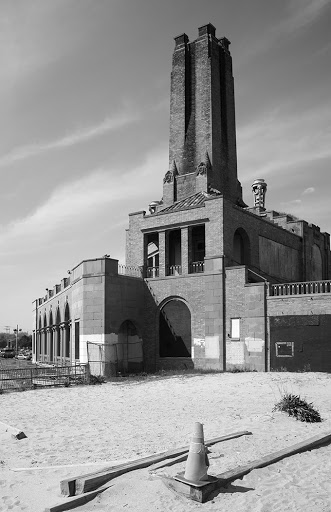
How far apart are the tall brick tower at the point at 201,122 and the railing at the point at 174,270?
6.57 metres

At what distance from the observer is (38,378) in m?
22.6

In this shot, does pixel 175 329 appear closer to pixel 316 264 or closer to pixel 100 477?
pixel 316 264

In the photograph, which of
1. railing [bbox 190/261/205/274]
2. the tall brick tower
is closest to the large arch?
railing [bbox 190/261/205/274]

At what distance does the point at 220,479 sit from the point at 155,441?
3.79 m

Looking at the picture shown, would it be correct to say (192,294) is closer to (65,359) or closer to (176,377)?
(176,377)

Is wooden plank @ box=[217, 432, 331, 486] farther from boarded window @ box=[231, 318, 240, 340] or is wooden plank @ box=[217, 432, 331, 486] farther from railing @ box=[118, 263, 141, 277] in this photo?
railing @ box=[118, 263, 141, 277]

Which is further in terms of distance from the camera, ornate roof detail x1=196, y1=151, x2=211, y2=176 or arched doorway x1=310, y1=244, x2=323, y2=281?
arched doorway x1=310, y1=244, x2=323, y2=281

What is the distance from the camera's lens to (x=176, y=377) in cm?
2602

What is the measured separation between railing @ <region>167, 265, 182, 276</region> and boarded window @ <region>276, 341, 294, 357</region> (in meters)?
8.39

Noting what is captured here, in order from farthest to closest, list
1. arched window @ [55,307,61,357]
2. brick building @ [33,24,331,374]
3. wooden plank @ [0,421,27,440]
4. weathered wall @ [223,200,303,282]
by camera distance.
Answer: arched window @ [55,307,61,357] < weathered wall @ [223,200,303,282] < brick building @ [33,24,331,374] < wooden plank @ [0,421,27,440]

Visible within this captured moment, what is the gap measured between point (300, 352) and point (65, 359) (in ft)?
63.2

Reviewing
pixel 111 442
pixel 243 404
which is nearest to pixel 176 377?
pixel 243 404

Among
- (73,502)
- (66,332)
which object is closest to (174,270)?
(66,332)

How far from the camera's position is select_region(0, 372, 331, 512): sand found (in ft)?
26.3
